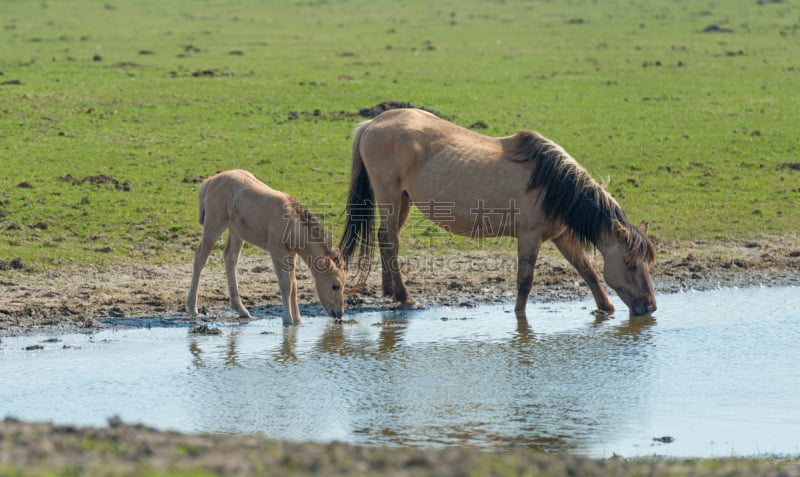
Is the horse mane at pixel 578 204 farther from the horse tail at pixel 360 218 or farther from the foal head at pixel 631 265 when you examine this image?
the horse tail at pixel 360 218

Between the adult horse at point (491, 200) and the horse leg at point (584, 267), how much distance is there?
0.03 ft

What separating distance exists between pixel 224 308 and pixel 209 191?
1.23 meters

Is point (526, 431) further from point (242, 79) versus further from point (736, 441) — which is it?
point (242, 79)

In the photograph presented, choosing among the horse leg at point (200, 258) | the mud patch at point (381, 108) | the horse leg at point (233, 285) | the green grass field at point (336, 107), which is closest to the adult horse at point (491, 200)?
the horse leg at point (233, 285)

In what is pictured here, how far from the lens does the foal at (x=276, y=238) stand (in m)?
10.9

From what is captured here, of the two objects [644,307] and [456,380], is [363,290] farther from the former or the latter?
[456,380]

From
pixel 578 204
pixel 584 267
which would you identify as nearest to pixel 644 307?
pixel 584 267

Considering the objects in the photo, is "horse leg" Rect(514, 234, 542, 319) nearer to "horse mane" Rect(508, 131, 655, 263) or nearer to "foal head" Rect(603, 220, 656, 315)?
"horse mane" Rect(508, 131, 655, 263)

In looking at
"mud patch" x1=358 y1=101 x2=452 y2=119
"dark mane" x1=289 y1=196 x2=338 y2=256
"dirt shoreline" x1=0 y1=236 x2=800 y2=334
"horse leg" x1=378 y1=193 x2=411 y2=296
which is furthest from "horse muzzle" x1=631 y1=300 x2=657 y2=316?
"mud patch" x1=358 y1=101 x2=452 y2=119

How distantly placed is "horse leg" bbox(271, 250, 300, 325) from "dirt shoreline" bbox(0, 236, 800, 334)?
1.35 ft

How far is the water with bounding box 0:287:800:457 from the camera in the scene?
771cm

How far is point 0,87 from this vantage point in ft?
68.2

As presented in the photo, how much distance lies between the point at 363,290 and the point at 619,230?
3032 mm

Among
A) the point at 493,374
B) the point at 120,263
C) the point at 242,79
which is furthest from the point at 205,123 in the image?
the point at 493,374
